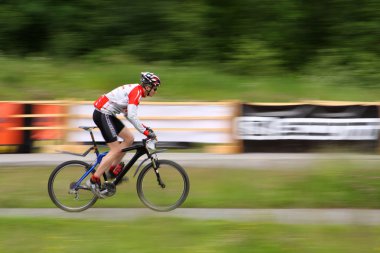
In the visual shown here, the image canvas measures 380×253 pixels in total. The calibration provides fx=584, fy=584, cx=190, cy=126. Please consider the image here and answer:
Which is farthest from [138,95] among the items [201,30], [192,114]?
[201,30]

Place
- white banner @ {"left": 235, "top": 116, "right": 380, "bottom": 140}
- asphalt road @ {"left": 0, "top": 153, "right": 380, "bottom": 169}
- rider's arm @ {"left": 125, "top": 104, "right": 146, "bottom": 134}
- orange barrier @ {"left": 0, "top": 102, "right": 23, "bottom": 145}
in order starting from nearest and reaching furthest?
1. rider's arm @ {"left": 125, "top": 104, "right": 146, "bottom": 134}
2. asphalt road @ {"left": 0, "top": 153, "right": 380, "bottom": 169}
3. white banner @ {"left": 235, "top": 116, "right": 380, "bottom": 140}
4. orange barrier @ {"left": 0, "top": 102, "right": 23, "bottom": 145}

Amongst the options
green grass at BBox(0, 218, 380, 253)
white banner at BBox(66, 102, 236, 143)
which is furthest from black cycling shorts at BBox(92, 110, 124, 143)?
white banner at BBox(66, 102, 236, 143)

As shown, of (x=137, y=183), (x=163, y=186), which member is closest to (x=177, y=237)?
(x=163, y=186)

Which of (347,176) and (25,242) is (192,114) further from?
(25,242)

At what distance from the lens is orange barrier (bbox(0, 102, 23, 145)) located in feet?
38.3

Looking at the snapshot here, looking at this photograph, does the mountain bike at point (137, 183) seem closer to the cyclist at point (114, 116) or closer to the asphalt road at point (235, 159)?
the cyclist at point (114, 116)

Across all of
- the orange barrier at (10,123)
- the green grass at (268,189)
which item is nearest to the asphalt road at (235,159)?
the orange barrier at (10,123)

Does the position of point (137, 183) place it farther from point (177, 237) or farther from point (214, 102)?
point (214, 102)

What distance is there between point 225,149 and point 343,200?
3.82 metres

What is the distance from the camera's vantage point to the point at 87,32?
19094 mm

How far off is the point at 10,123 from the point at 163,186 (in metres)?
5.07

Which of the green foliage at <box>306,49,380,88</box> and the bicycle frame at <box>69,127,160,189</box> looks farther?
the green foliage at <box>306,49,380,88</box>

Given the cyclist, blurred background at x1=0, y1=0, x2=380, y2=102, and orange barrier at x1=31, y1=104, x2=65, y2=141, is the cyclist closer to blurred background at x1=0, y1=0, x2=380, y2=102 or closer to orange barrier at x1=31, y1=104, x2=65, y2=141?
orange barrier at x1=31, y1=104, x2=65, y2=141

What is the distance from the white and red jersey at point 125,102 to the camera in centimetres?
752
